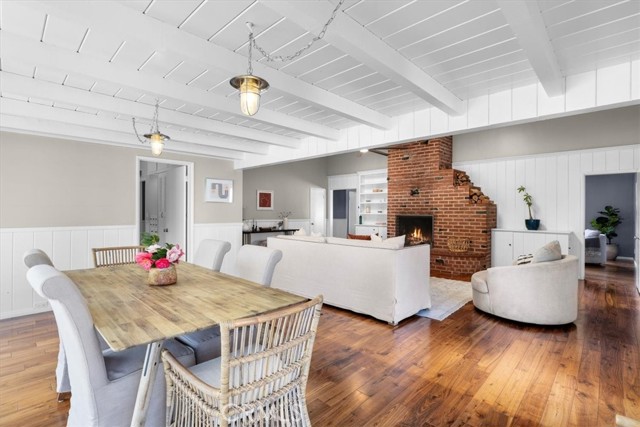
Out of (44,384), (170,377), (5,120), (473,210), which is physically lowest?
(44,384)

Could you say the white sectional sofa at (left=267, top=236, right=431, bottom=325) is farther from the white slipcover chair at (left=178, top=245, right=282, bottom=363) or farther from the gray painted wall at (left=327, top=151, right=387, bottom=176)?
the gray painted wall at (left=327, top=151, right=387, bottom=176)

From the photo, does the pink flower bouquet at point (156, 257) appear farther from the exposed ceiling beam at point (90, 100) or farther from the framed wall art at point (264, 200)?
the framed wall art at point (264, 200)

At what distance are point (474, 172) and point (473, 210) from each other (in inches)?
46.8

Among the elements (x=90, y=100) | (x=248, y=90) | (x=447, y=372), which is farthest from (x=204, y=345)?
(x=90, y=100)

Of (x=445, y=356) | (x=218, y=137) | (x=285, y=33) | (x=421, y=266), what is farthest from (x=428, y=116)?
(x=218, y=137)

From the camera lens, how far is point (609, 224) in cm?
727

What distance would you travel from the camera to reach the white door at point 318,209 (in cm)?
922

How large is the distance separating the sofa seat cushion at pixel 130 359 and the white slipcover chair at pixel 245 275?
0.11 m

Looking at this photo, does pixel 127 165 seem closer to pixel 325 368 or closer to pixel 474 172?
pixel 325 368

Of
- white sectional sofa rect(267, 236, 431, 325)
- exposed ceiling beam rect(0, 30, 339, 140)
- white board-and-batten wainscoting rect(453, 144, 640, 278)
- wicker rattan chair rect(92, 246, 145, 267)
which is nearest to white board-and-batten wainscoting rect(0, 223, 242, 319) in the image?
wicker rattan chair rect(92, 246, 145, 267)

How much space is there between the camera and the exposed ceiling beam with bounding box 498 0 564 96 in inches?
65.7

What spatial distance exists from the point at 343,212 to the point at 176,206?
528 centimetres

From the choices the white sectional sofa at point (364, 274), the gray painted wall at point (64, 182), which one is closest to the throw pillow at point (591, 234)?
the white sectional sofa at point (364, 274)

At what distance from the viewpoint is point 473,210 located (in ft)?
19.7
